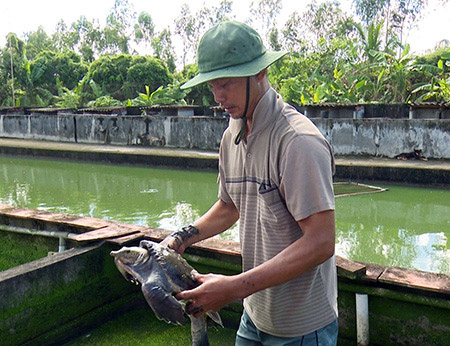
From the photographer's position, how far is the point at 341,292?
245 centimetres

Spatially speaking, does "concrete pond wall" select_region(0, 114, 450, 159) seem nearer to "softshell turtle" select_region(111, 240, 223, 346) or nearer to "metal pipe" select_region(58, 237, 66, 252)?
"metal pipe" select_region(58, 237, 66, 252)

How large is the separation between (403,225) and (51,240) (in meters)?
4.11

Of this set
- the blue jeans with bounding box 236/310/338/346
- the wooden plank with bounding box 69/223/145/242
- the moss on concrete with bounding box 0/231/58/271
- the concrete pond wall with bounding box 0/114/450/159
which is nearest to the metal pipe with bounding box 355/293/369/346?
the blue jeans with bounding box 236/310/338/346

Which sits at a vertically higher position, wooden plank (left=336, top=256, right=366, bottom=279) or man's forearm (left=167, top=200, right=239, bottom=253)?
man's forearm (left=167, top=200, right=239, bottom=253)

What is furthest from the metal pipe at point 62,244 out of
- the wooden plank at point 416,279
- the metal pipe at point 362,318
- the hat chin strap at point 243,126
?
the hat chin strap at point 243,126

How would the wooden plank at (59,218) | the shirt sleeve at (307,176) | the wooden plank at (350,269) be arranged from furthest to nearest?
the wooden plank at (59,218)
the wooden plank at (350,269)
the shirt sleeve at (307,176)

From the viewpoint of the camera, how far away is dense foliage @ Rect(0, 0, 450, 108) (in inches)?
568

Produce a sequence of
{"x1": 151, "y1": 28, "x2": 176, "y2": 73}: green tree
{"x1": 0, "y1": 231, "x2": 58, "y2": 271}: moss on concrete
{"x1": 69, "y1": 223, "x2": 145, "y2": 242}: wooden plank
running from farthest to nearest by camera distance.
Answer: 1. {"x1": 151, "y1": 28, "x2": 176, "y2": 73}: green tree
2. {"x1": 0, "y1": 231, "x2": 58, "y2": 271}: moss on concrete
3. {"x1": 69, "y1": 223, "x2": 145, "y2": 242}: wooden plank

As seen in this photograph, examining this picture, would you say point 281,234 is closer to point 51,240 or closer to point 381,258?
point 51,240

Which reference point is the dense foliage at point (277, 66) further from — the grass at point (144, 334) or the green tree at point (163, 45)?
the grass at point (144, 334)

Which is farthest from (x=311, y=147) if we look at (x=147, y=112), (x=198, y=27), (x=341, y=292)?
(x=198, y=27)

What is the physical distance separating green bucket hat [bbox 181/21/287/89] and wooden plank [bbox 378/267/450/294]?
140 cm

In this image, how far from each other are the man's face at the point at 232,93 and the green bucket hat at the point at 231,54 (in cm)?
4

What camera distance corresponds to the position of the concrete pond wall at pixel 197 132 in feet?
28.5
